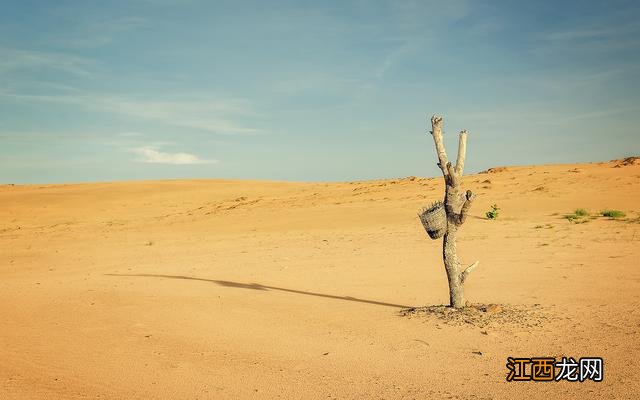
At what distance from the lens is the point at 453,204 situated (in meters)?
7.11

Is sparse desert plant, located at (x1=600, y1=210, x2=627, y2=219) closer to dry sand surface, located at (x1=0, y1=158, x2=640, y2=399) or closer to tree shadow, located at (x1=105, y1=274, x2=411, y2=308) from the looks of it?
dry sand surface, located at (x1=0, y1=158, x2=640, y2=399)

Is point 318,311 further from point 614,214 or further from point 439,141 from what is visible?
point 614,214

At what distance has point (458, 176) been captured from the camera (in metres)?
6.98

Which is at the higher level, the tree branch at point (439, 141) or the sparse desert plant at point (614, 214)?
the tree branch at point (439, 141)

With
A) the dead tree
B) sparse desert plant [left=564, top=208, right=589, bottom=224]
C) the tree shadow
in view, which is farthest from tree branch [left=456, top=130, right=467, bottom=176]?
sparse desert plant [left=564, top=208, right=589, bottom=224]

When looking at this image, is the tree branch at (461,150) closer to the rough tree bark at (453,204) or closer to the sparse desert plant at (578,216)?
the rough tree bark at (453,204)

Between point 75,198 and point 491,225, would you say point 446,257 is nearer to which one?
point 491,225

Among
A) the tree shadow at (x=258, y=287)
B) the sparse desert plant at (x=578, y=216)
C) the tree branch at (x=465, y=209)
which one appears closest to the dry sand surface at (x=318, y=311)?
the tree shadow at (x=258, y=287)

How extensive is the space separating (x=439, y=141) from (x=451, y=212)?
3.25 ft

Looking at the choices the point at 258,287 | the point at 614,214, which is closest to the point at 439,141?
the point at 258,287

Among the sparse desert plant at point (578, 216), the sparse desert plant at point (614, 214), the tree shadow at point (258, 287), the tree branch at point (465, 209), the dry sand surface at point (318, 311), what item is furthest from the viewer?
the sparse desert plant at point (614, 214)

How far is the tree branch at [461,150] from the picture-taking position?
6961 millimetres

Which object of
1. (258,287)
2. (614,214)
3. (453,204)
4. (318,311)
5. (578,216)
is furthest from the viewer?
(578,216)

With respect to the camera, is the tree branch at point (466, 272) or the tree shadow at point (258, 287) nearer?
the tree branch at point (466, 272)
